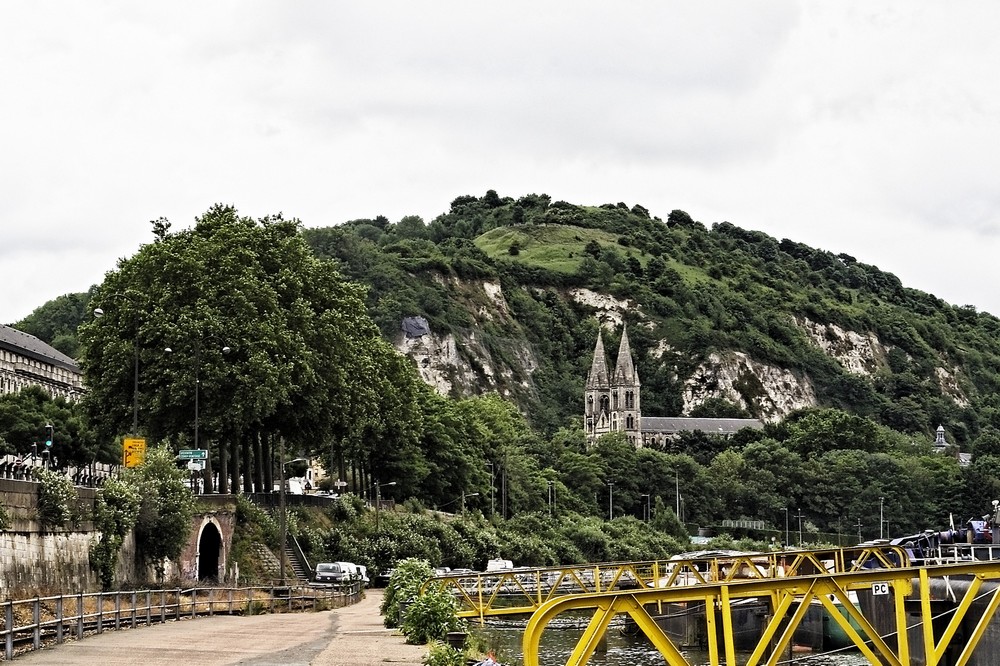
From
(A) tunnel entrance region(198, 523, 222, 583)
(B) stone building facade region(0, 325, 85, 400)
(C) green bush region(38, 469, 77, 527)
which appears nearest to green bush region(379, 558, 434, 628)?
(C) green bush region(38, 469, 77, 527)

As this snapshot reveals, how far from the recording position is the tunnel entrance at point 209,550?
5834cm

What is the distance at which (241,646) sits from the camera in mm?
29078

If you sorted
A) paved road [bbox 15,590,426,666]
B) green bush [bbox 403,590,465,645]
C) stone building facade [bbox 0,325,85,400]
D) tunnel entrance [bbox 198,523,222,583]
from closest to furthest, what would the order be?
1. paved road [bbox 15,590,426,666]
2. green bush [bbox 403,590,465,645]
3. tunnel entrance [bbox 198,523,222,583]
4. stone building facade [bbox 0,325,85,400]

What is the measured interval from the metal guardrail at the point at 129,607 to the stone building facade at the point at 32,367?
307 feet

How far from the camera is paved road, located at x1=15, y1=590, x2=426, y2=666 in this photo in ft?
82.3

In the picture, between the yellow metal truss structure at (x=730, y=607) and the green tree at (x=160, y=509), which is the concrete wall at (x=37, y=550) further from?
the yellow metal truss structure at (x=730, y=607)

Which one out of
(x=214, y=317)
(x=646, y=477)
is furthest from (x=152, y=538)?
(x=646, y=477)

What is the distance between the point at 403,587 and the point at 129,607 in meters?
7.51

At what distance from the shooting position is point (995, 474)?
156 metres

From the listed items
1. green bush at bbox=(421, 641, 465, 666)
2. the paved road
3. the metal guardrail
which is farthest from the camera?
the metal guardrail

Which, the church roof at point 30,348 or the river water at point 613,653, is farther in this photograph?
the church roof at point 30,348

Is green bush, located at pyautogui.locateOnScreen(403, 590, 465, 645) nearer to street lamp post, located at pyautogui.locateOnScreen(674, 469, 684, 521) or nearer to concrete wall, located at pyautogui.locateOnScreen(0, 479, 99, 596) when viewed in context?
concrete wall, located at pyautogui.locateOnScreen(0, 479, 99, 596)

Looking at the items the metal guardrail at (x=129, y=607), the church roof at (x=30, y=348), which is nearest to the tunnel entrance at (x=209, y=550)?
the metal guardrail at (x=129, y=607)

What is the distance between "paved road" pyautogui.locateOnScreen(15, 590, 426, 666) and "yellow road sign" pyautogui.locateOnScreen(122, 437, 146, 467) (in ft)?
38.4
